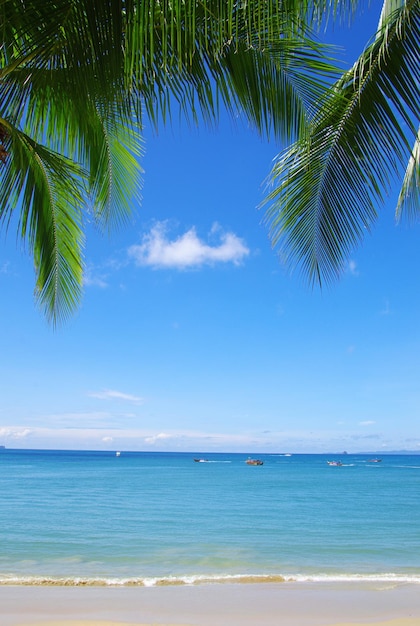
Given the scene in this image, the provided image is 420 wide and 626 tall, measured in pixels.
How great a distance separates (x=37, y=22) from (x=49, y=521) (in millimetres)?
20065

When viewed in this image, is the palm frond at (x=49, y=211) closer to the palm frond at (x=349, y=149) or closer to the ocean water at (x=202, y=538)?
the palm frond at (x=349, y=149)

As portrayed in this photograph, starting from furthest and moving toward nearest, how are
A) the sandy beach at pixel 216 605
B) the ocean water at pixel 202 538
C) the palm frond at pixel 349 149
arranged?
1. the ocean water at pixel 202 538
2. the sandy beach at pixel 216 605
3. the palm frond at pixel 349 149

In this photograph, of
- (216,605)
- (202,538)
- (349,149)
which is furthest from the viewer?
(202,538)

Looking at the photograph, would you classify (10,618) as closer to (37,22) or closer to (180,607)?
(180,607)

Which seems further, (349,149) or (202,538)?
(202,538)

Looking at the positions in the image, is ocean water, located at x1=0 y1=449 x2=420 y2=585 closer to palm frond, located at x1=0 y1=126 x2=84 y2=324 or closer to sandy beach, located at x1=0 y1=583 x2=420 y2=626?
sandy beach, located at x1=0 y1=583 x2=420 y2=626

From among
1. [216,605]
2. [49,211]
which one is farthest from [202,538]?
[49,211]

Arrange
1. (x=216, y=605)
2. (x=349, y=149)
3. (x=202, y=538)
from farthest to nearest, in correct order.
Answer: (x=202, y=538) < (x=216, y=605) < (x=349, y=149)

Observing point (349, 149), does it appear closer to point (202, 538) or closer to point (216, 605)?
point (216, 605)

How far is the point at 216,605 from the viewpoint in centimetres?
848

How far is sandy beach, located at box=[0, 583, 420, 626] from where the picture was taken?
7.48 m

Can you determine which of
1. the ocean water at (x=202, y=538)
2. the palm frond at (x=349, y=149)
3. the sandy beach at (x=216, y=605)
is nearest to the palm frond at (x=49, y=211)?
the palm frond at (x=349, y=149)

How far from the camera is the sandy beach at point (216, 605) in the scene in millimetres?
7477

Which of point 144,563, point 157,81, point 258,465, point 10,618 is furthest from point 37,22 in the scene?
point 258,465
